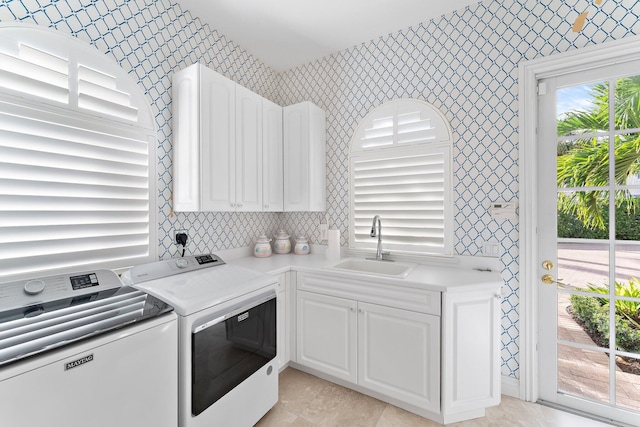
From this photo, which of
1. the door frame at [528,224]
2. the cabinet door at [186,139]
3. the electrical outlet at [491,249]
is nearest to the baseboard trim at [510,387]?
the door frame at [528,224]

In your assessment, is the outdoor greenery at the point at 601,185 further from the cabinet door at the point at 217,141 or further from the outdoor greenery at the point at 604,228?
the cabinet door at the point at 217,141

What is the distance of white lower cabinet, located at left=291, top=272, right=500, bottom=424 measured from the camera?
1.71 metres

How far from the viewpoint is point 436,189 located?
225 centimetres

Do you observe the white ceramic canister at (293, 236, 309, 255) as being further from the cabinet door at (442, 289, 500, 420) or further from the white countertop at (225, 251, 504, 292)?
the cabinet door at (442, 289, 500, 420)

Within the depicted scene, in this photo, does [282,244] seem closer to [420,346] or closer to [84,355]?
[420,346]

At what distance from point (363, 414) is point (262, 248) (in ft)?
4.96

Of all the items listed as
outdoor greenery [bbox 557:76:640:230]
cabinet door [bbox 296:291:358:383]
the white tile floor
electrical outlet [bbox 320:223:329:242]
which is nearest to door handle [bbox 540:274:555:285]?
outdoor greenery [bbox 557:76:640:230]

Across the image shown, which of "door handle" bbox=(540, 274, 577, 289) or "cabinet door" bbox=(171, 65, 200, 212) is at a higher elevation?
"cabinet door" bbox=(171, 65, 200, 212)

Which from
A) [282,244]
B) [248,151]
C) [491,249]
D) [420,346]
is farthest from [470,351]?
[248,151]

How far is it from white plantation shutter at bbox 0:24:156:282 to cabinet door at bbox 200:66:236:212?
358 mm

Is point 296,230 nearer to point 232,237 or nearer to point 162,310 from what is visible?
point 232,237

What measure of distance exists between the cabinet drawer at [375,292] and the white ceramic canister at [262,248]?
0.55 meters

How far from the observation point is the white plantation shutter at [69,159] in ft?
4.50

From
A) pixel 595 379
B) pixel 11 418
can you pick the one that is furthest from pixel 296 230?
pixel 595 379
